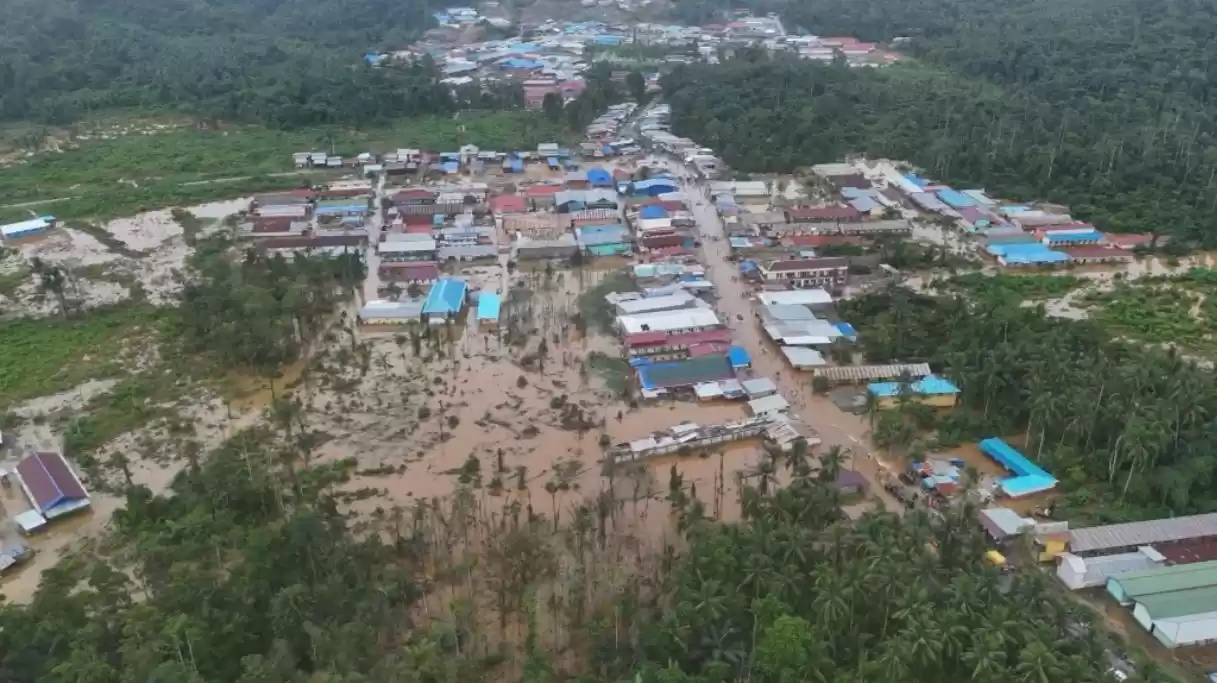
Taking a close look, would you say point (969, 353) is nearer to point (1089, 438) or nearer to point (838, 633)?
point (1089, 438)

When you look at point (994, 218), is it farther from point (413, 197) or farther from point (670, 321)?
point (413, 197)

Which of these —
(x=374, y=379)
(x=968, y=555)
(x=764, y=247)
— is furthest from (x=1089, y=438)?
(x=374, y=379)

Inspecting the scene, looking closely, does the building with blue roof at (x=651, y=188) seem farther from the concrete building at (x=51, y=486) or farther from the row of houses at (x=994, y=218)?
the concrete building at (x=51, y=486)

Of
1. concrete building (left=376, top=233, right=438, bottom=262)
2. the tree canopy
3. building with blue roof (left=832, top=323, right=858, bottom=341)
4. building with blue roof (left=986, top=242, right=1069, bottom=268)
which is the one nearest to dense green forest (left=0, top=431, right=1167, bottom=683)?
the tree canopy

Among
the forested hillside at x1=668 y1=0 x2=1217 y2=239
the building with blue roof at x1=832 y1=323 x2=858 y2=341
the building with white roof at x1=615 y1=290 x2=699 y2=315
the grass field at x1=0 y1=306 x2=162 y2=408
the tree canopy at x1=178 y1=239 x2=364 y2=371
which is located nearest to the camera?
the grass field at x1=0 y1=306 x2=162 y2=408

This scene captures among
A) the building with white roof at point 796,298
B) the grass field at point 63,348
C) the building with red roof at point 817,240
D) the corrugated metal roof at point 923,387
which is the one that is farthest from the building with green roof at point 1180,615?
the grass field at point 63,348

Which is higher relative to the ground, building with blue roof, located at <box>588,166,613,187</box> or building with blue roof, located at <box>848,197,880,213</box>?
building with blue roof, located at <box>588,166,613,187</box>

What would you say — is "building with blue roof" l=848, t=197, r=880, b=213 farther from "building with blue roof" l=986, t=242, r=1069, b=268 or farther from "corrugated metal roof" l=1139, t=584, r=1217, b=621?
"corrugated metal roof" l=1139, t=584, r=1217, b=621
